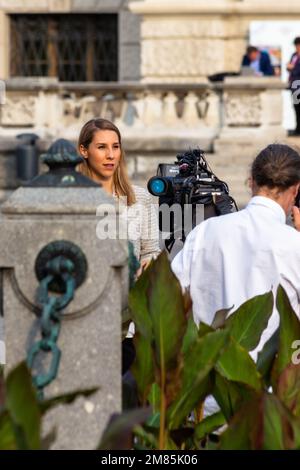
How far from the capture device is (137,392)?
191 inches

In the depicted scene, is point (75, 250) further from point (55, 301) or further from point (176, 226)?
point (176, 226)

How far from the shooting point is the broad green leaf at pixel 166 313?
466cm

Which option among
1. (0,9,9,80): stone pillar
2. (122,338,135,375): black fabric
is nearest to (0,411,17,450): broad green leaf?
(122,338,135,375): black fabric

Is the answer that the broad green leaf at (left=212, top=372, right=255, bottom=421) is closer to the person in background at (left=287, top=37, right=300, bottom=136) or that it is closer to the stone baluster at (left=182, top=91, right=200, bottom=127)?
the person in background at (left=287, top=37, right=300, bottom=136)

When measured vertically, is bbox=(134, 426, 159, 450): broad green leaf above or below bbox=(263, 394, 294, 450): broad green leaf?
below

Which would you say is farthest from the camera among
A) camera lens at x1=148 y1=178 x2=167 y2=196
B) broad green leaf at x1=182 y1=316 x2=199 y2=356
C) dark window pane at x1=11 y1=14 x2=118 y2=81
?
dark window pane at x1=11 y1=14 x2=118 y2=81

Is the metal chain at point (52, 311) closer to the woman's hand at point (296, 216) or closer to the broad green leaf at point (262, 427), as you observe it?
the broad green leaf at point (262, 427)

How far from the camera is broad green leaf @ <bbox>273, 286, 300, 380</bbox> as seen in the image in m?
4.89

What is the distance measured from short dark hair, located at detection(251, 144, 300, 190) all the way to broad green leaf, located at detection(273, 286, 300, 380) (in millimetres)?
723

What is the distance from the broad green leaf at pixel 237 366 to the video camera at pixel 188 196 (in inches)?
102

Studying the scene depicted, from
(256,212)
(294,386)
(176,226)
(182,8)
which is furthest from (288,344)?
(182,8)

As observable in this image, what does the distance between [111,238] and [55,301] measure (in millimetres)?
261

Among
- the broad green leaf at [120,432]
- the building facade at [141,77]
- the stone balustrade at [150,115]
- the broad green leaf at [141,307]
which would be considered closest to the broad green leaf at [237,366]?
the broad green leaf at [141,307]

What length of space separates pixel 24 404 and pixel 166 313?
89 cm
